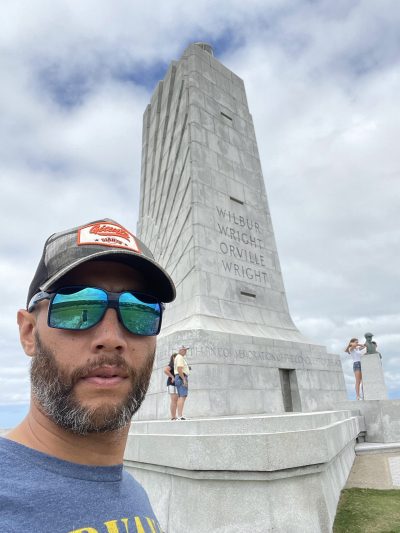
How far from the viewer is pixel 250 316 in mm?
13164

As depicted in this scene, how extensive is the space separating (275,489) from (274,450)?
420mm

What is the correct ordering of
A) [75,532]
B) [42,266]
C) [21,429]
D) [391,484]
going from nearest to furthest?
1. [75,532]
2. [21,429]
3. [42,266]
4. [391,484]

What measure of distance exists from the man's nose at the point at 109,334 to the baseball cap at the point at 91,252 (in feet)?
0.68

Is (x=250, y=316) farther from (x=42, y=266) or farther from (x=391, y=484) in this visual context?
(x=42, y=266)

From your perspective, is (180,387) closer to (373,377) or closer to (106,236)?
(106,236)

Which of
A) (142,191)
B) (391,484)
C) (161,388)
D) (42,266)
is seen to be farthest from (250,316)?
(42,266)

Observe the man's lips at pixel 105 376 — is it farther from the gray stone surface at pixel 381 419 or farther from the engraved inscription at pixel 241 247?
the engraved inscription at pixel 241 247

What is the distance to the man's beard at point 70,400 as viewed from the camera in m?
1.19

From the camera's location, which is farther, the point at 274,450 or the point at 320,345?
the point at 320,345

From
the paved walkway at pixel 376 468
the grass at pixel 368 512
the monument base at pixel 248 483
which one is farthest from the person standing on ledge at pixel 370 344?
the monument base at pixel 248 483

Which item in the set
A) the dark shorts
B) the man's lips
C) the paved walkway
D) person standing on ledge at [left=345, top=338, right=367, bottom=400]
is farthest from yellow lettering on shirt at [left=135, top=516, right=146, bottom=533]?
person standing on ledge at [left=345, top=338, right=367, bottom=400]

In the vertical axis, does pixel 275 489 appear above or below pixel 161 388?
below

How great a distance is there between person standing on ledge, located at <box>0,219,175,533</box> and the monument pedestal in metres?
12.3

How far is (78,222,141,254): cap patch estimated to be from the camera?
54.7 inches
